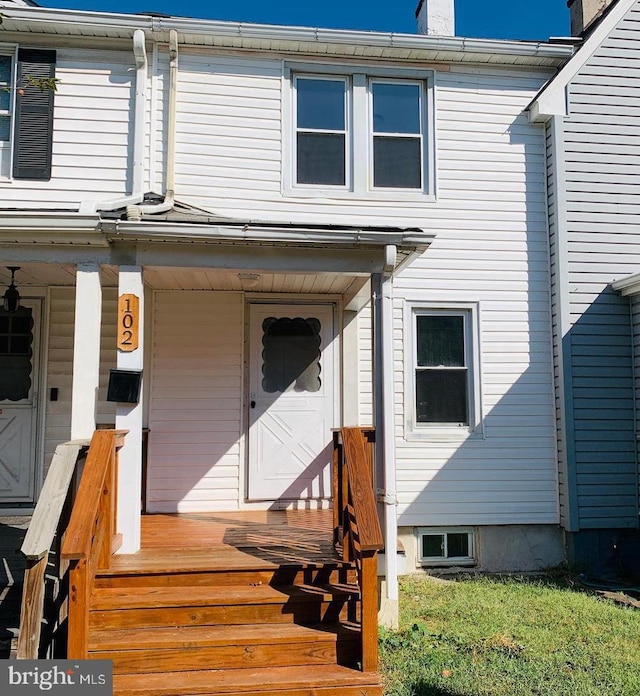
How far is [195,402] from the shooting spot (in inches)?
245

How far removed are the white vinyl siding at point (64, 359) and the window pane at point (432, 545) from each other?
359 centimetres

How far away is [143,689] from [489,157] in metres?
6.10

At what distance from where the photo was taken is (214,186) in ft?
20.7

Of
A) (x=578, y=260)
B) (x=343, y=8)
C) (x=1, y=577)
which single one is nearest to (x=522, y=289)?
(x=578, y=260)

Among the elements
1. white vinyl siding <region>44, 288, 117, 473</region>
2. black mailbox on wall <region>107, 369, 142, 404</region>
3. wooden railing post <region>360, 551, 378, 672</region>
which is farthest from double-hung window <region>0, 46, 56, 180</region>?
wooden railing post <region>360, 551, 378, 672</region>

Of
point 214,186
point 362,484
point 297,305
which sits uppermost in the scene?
point 214,186

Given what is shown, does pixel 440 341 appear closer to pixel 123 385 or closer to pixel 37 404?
pixel 123 385

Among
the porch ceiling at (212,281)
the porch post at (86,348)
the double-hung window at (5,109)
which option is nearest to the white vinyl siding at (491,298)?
the porch ceiling at (212,281)

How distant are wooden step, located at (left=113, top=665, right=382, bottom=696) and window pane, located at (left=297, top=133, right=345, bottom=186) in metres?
4.88

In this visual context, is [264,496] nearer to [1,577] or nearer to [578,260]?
[1,577]

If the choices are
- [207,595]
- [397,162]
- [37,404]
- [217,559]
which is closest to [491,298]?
[397,162]

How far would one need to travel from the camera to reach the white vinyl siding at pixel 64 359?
603 centimetres

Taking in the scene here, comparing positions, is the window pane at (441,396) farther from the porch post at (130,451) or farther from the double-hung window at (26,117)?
the double-hung window at (26,117)

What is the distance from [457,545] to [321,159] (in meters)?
4.57
